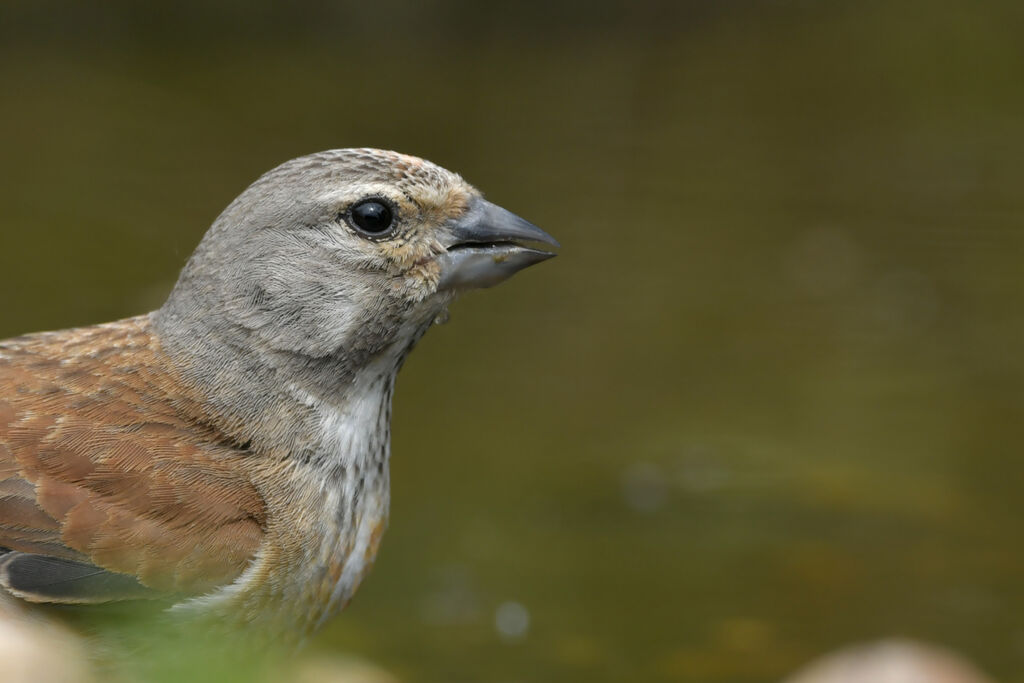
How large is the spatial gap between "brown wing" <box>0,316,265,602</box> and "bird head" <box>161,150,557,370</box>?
30cm

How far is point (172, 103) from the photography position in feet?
34.2

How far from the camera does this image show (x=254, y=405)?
12.7 ft

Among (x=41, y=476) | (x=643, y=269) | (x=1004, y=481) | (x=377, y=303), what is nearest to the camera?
(x=41, y=476)

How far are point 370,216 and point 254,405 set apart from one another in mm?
583

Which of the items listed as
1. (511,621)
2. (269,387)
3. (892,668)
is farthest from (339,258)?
(511,621)

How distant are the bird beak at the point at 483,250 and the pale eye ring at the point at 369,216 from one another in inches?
7.0

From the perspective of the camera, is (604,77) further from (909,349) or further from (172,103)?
(909,349)

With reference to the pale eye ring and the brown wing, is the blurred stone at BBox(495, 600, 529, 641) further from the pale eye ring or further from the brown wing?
the pale eye ring

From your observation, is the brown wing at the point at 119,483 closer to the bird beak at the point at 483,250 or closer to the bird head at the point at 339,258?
the bird head at the point at 339,258

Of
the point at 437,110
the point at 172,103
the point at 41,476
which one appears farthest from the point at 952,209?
the point at 41,476

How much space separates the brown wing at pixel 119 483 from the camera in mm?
3615

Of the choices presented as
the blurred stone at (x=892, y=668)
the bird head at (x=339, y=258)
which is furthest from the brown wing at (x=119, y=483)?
the blurred stone at (x=892, y=668)

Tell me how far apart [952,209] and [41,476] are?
668cm

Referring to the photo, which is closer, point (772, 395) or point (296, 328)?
point (296, 328)
